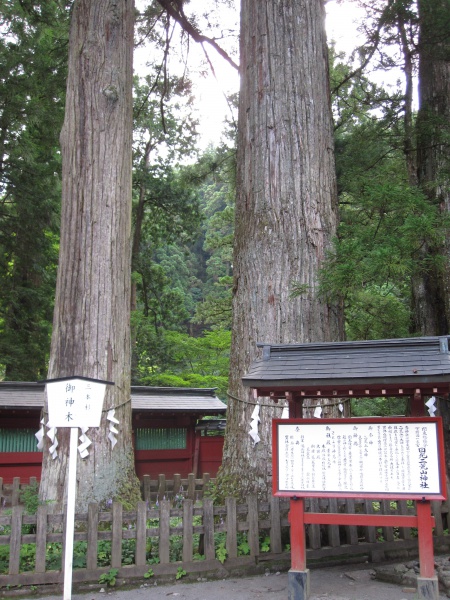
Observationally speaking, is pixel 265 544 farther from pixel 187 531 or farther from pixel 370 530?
pixel 370 530

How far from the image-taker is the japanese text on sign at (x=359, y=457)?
13.8 feet

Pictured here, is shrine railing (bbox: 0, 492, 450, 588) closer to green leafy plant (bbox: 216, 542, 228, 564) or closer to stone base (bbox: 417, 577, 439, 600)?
green leafy plant (bbox: 216, 542, 228, 564)

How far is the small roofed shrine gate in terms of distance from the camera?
411 cm

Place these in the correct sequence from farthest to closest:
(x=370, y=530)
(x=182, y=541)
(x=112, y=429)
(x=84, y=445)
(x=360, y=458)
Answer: (x=112, y=429)
(x=84, y=445)
(x=370, y=530)
(x=182, y=541)
(x=360, y=458)

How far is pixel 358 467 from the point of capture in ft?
14.2

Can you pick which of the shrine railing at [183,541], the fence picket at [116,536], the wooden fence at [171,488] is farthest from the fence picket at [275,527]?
the wooden fence at [171,488]

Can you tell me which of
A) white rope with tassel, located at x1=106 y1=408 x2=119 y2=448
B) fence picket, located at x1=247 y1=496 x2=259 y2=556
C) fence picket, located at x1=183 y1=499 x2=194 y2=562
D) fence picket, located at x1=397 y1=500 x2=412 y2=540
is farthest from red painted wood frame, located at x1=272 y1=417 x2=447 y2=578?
white rope with tassel, located at x1=106 y1=408 x2=119 y2=448

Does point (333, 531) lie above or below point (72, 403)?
below

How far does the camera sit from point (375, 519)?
4.34m

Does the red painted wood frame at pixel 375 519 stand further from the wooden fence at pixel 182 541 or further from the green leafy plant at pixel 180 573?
the green leafy plant at pixel 180 573

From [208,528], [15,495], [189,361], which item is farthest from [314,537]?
[189,361]

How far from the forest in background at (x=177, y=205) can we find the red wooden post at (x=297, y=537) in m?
2.28

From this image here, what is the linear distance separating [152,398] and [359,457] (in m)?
9.07

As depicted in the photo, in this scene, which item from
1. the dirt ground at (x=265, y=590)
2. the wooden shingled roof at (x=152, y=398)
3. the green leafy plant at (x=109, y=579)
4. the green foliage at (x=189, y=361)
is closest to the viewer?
the dirt ground at (x=265, y=590)
